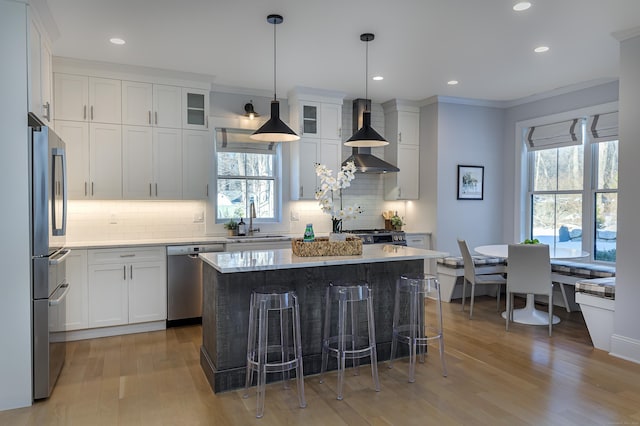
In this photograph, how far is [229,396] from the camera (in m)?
2.99

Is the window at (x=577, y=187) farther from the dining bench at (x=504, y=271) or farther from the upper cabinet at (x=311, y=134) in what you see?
the upper cabinet at (x=311, y=134)

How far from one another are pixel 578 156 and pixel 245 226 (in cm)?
449

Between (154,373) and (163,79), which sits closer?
(154,373)

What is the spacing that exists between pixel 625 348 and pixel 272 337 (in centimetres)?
302

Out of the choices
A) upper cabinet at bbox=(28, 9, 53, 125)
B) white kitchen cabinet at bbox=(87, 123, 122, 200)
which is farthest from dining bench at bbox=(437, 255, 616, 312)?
upper cabinet at bbox=(28, 9, 53, 125)

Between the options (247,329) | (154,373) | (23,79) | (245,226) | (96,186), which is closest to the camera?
(23,79)

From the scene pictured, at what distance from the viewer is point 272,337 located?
3299 mm

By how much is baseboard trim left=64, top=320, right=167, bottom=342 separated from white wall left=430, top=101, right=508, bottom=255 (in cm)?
391

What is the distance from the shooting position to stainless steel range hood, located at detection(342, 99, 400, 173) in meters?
5.80

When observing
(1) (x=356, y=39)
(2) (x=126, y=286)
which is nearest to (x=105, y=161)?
(2) (x=126, y=286)

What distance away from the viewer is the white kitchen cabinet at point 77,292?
421cm

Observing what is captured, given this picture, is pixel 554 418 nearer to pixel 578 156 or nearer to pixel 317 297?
pixel 317 297

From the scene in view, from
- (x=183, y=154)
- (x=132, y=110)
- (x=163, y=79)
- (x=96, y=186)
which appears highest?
(x=163, y=79)

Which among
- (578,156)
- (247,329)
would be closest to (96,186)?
(247,329)
